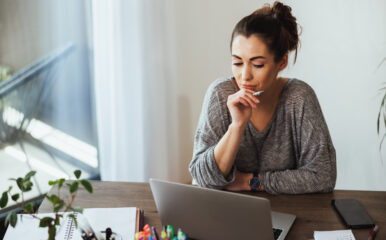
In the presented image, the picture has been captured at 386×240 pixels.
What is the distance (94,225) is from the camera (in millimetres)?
1246

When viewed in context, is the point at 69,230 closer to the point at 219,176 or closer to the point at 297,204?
the point at 219,176

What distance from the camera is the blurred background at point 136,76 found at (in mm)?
2480

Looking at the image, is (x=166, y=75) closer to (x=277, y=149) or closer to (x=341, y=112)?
(x=341, y=112)

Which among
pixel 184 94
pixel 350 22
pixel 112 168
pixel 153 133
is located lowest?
pixel 112 168

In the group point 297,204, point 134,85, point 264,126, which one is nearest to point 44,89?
point 134,85

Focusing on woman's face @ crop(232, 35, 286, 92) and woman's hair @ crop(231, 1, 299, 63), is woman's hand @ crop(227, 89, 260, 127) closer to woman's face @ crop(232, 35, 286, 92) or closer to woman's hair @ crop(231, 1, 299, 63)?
woman's face @ crop(232, 35, 286, 92)

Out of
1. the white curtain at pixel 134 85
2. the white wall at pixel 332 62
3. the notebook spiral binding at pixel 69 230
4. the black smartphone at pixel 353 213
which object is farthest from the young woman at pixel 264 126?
the white wall at pixel 332 62

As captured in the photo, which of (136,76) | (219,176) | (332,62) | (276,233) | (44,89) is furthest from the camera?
(332,62)

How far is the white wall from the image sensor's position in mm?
2691

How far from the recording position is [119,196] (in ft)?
4.76

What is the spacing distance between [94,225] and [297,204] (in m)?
0.59

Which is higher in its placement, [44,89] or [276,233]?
[44,89]

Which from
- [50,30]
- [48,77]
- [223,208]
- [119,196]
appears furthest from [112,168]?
[223,208]

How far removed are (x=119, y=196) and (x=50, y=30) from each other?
1389 mm
